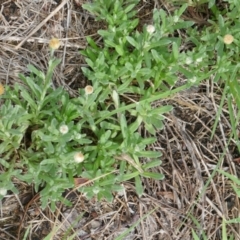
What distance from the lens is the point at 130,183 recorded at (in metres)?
2.09

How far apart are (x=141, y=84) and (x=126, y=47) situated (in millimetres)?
171

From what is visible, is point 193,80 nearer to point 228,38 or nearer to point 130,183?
point 228,38

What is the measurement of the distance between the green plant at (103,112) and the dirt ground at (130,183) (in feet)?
0.27

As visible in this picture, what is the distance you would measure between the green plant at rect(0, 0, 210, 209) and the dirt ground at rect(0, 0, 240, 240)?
83 millimetres

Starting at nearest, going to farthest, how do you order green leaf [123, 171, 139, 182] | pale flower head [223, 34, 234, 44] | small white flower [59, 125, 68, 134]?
1. small white flower [59, 125, 68, 134]
2. pale flower head [223, 34, 234, 44]
3. green leaf [123, 171, 139, 182]

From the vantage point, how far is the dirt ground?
203 centimetres

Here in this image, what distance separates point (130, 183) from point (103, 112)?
33 cm

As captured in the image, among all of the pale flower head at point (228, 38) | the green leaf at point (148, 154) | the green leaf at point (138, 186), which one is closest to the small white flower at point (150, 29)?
the pale flower head at point (228, 38)

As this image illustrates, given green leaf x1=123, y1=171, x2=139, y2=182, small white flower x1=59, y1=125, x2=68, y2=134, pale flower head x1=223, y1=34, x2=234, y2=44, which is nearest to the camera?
small white flower x1=59, y1=125, x2=68, y2=134

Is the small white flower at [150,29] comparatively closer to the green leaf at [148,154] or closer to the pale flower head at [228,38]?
the pale flower head at [228,38]

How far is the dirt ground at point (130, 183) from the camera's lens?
2.03 m

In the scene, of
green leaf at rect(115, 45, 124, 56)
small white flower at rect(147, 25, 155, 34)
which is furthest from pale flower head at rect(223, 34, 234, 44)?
green leaf at rect(115, 45, 124, 56)

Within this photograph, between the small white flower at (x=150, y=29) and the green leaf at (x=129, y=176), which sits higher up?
the small white flower at (x=150, y=29)

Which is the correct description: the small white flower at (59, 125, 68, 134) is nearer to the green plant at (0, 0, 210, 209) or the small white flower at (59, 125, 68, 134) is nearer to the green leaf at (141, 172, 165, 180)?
the green plant at (0, 0, 210, 209)
